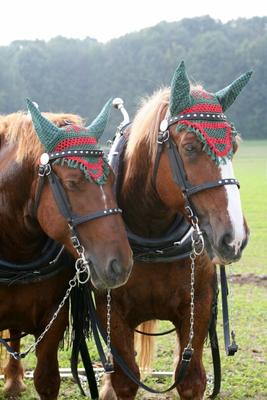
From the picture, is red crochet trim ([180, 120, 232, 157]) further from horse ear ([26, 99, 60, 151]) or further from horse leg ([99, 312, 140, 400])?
horse leg ([99, 312, 140, 400])

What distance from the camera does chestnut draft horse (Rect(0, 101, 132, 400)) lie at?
10.5 ft

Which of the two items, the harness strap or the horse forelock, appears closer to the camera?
the horse forelock

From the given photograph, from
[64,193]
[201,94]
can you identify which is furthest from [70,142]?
[201,94]

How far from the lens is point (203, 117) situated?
340cm

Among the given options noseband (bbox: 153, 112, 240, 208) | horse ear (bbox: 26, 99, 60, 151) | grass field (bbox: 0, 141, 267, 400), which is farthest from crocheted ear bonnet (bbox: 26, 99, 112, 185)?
grass field (bbox: 0, 141, 267, 400)

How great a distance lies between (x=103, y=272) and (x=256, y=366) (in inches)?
117

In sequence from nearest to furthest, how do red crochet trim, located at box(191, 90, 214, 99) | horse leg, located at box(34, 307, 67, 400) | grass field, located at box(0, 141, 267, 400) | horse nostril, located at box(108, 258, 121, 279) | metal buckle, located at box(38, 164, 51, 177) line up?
horse nostril, located at box(108, 258, 121, 279)
metal buckle, located at box(38, 164, 51, 177)
red crochet trim, located at box(191, 90, 214, 99)
horse leg, located at box(34, 307, 67, 400)
grass field, located at box(0, 141, 267, 400)

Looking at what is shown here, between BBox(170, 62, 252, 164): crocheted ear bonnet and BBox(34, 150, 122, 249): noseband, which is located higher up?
BBox(170, 62, 252, 164): crocheted ear bonnet

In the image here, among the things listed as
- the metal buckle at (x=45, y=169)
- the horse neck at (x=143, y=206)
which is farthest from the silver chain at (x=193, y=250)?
the metal buckle at (x=45, y=169)

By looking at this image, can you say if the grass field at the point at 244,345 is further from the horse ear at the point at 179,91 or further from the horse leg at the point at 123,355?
the horse ear at the point at 179,91

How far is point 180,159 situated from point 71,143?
601 mm

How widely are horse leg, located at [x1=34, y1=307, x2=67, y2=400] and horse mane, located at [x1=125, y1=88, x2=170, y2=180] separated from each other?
106 cm

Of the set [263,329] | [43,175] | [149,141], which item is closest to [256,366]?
[263,329]

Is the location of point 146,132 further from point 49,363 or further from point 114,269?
point 49,363
